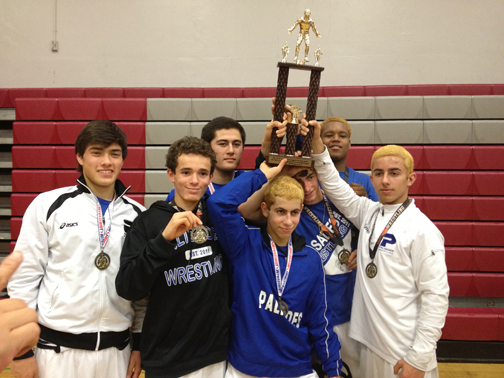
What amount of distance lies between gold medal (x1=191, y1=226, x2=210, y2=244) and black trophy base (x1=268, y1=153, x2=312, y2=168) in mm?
513

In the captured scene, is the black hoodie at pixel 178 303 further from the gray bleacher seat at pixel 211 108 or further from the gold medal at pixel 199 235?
the gray bleacher seat at pixel 211 108

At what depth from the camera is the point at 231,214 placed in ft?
5.62

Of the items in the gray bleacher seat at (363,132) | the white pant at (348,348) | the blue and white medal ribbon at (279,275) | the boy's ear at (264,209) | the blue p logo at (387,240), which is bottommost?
the white pant at (348,348)

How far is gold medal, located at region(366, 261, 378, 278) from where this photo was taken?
1940mm

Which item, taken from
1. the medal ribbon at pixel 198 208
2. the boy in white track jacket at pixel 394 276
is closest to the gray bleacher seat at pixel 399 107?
the boy in white track jacket at pixel 394 276

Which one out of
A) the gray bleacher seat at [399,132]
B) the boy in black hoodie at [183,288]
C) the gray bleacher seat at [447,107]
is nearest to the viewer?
the boy in black hoodie at [183,288]

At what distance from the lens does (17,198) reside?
17.0ft

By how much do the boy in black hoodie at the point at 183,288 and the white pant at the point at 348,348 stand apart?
0.73 metres

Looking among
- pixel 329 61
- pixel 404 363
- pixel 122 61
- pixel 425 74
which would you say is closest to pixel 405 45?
pixel 425 74

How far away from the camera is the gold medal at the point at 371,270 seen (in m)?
1.94

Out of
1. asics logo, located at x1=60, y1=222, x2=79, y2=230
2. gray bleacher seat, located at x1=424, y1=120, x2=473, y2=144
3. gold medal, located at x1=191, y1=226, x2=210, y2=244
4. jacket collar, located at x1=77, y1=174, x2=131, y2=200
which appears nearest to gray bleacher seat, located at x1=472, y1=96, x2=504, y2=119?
gray bleacher seat, located at x1=424, y1=120, x2=473, y2=144

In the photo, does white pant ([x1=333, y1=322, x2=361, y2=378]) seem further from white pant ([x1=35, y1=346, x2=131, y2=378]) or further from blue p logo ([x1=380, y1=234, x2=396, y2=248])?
white pant ([x1=35, y1=346, x2=131, y2=378])

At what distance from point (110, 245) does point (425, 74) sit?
6190 millimetres

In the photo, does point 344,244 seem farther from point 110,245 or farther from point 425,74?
point 425,74
